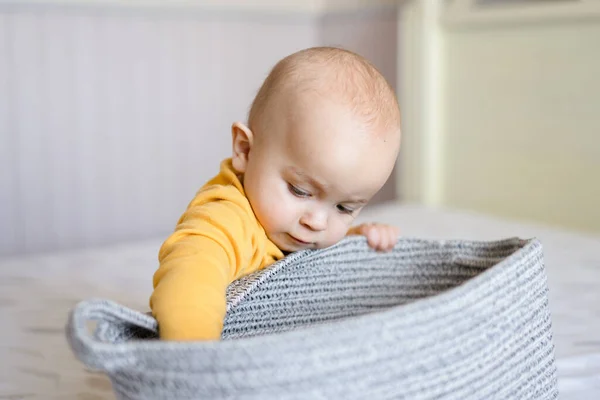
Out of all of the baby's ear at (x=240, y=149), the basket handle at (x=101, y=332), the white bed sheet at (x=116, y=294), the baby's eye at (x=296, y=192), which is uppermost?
the baby's ear at (x=240, y=149)

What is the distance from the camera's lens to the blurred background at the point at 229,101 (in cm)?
199

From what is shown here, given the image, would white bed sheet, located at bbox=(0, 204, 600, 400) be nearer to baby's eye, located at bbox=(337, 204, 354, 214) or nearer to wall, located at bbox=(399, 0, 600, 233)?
wall, located at bbox=(399, 0, 600, 233)

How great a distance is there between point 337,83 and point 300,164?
105 millimetres

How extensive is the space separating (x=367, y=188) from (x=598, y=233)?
4.11 feet

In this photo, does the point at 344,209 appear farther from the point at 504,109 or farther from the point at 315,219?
the point at 504,109

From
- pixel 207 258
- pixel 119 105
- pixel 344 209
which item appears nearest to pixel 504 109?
pixel 119 105

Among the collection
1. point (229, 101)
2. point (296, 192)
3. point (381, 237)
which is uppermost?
point (296, 192)

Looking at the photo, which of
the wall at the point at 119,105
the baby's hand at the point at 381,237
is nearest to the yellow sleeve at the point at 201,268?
the baby's hand at the point at 381,237

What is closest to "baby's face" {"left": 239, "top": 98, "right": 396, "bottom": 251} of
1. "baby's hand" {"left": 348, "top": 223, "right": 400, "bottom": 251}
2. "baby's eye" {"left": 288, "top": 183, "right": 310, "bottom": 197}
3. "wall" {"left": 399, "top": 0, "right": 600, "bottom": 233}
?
"baby's eye" {"left": 288, "top": 183, "right": 310, "bottom": 197}

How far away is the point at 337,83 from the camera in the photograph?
88 centimetres

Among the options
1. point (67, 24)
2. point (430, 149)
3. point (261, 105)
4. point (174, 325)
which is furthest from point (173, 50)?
point (174, 325)

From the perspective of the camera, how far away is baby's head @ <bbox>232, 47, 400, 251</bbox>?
85 cm

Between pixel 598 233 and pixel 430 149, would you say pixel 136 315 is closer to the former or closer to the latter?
pixel 598 233

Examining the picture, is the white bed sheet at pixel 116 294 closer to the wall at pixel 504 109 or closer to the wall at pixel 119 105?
the wall at pixel 504 109
